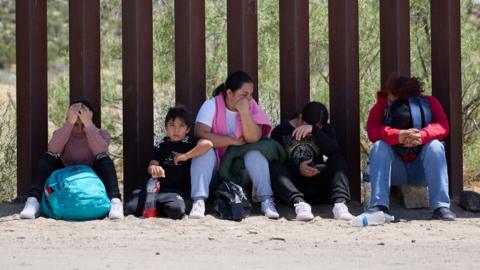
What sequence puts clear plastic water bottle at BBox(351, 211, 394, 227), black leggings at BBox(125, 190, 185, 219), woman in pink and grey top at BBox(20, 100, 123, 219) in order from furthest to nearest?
woman in pink and grey top at BBox(20, 100, 123, 219) < black leggings at BBox(125, 190, 185, 219) < clear plastic water bottle at BBox(351, 211, 394, 227)

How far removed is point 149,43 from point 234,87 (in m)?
1.09

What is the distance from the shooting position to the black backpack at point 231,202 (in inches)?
321

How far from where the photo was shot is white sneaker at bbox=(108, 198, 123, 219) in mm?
8133

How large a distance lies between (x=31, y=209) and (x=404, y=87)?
3.24 meters

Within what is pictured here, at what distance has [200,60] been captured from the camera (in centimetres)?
915

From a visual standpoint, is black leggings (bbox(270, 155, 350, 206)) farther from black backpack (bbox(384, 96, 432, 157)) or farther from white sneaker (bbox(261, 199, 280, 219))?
black backpack (bbox(384, 96, 432, 157))

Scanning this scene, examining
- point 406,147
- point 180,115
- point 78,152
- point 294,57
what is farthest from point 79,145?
point 406,147

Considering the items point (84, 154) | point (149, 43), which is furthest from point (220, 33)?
point (84, 154)

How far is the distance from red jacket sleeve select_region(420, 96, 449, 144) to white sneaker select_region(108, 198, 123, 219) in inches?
99.7

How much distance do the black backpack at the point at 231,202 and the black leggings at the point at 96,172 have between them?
2.80 ft

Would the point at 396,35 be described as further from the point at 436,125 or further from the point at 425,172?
the point at 425,172

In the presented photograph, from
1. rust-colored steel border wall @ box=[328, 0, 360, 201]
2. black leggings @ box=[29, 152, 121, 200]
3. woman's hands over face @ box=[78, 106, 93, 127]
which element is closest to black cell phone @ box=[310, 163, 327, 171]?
rust-colored steel border wall @ box=[328, 0, 360, 201]

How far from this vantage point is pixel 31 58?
9141 millimetres

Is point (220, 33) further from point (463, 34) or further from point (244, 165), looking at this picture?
point (244, 165)
